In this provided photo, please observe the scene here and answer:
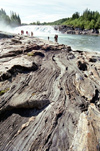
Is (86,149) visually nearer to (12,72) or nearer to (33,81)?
(33,81)

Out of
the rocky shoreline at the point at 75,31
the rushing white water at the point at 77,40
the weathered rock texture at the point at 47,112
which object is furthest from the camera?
the rocky shoreline at the point at 75,31

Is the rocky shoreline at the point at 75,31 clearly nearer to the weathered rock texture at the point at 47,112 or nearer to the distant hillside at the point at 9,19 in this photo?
the distant hillside at the point at 9,19

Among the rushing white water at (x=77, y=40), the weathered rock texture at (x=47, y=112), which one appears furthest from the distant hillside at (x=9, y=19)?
the weathered rock texture at (x=47, y=112)

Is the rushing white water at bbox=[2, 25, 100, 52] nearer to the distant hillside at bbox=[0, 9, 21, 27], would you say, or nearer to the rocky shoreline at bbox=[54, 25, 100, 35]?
the rocky shoreline at bbox=[54, 25, 100, 35]

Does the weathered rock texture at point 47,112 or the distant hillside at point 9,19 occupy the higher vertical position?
the distant hillside at point 9,19

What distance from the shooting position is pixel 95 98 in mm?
6410

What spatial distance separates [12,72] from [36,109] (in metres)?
3.73

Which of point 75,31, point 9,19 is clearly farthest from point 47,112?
point 9,19

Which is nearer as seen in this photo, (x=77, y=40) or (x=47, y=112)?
(x=47, y=112)

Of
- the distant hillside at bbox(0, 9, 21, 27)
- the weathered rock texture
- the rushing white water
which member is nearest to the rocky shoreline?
the rushing white water

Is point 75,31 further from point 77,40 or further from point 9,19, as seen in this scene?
point 9,19

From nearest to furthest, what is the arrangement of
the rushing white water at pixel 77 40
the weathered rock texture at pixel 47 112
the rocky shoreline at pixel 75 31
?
the weathered rock texture at pixel 47 112, the rushing white water at pixel 77 40, the rocky shoreline at pixel 75 31

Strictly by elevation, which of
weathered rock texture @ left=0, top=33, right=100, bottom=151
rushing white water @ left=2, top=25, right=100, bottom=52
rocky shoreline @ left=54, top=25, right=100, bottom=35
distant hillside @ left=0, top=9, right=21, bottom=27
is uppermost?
distant hillside @ left=0, top=9, right=21, bottom=27

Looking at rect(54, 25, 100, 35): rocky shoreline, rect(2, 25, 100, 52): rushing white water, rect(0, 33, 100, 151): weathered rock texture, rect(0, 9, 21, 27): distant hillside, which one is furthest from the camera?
rect(0, 9, 21, 27): distant hillside
